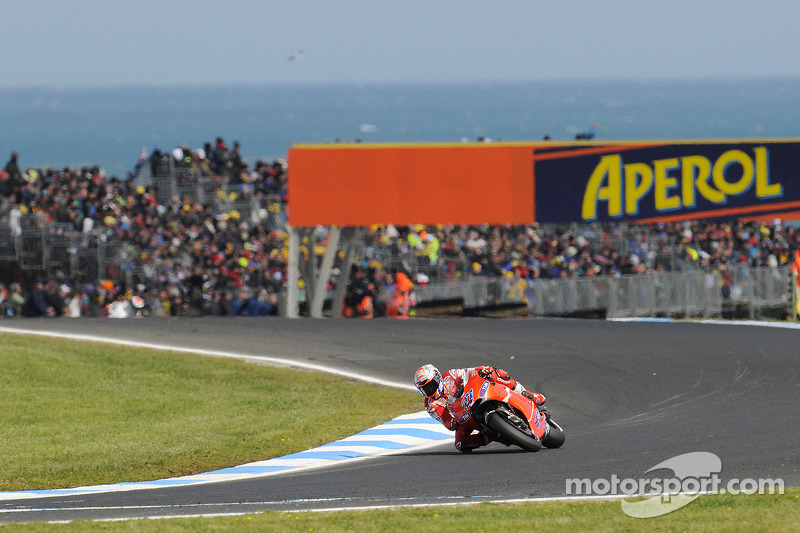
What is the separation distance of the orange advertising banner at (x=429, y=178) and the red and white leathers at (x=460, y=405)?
51.0ft

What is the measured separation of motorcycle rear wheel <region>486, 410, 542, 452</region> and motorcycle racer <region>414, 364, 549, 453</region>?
295mm

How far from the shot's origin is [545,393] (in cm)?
1719

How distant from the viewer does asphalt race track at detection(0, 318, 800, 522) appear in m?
10.2

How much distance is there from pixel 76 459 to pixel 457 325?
1242 cm

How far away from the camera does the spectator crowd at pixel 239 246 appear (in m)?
26.5

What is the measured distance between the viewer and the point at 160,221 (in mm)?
29719

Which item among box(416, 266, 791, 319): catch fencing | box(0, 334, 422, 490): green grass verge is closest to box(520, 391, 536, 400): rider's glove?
box(0, 334, 422, 490): green grass verge

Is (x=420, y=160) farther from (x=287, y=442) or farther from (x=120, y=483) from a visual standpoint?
(x=120, y=483)

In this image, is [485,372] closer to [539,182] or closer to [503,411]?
[503,411]

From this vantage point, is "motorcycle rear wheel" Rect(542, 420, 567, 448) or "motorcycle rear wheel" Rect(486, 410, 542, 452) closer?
"motorcycle rear wheel" Rect(486, 410, 542, 452)

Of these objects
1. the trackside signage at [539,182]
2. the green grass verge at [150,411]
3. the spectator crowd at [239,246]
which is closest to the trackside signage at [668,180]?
the trackside signage at [539,182]

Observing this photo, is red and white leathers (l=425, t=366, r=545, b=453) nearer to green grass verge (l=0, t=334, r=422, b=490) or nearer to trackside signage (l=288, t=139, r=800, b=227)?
green grass verge (l=0, t=334, r=422, b=490)
